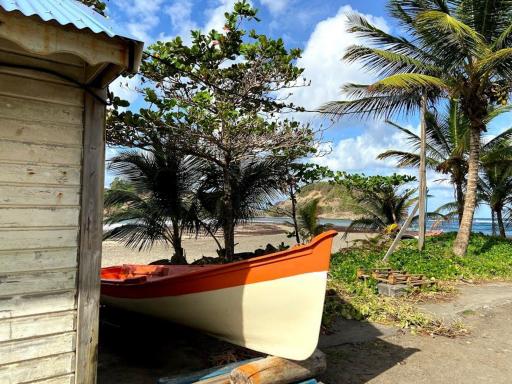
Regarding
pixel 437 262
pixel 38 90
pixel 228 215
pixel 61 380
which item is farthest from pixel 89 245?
pixel 437 262

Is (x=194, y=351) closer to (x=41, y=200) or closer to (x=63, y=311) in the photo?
(x=63, y=311)

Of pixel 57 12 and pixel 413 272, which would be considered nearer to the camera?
pixel 57 12

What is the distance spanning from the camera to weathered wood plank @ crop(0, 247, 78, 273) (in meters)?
2.91

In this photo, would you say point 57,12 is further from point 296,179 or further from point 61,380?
point 296,179

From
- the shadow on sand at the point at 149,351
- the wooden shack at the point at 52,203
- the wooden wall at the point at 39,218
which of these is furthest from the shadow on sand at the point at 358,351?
the wooden wall at the point at 39,218

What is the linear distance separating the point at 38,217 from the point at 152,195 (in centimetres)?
727

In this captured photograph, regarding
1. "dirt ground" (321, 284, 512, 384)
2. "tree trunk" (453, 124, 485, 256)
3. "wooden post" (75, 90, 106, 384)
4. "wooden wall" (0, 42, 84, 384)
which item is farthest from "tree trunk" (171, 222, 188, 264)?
"tree trunk" (453, 124, 485, 256)

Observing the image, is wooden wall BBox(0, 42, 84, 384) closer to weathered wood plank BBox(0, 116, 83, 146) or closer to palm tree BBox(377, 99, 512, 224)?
weathered wood plank BBox(0, 116, 83, 146)

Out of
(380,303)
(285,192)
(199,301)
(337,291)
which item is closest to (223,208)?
(285,192)

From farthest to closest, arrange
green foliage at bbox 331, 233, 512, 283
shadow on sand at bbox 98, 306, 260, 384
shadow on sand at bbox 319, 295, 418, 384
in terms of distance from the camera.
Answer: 1. green foliage at bbox 331, 233, 512, 283
2. shadow on sand at bbox 319, 295, 418, 384
3. shadow on sand at bbox 98, 306, 260, 384

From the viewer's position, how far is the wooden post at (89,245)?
125 inches

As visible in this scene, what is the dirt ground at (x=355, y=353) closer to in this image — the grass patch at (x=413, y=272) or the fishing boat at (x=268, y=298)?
the grass patch at (x=413, y=272)

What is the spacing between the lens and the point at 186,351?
18.5 ft

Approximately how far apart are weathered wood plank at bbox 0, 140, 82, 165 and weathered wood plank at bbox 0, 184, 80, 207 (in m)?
0.20
